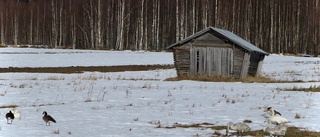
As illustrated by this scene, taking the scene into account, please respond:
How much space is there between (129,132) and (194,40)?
936 inches

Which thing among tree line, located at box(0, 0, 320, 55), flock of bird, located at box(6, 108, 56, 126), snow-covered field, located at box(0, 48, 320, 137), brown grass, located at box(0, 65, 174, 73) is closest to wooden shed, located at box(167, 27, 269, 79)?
snow-covered field, located at box(0, 48, 320, 137)

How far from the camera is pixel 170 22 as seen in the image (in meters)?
85.8

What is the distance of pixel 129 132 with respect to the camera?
40.1 feet

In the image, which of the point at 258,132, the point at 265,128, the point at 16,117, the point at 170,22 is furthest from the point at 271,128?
the point at 170,22

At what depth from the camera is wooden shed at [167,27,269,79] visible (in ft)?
112

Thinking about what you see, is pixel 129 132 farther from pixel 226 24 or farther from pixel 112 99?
pixel 226 24

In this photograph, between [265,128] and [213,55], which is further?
[213,55]

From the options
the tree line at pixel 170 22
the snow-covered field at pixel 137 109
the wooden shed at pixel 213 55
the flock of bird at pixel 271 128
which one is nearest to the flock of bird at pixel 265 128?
the flock of bird at pixel 271 128

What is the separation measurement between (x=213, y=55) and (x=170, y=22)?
2021 inches

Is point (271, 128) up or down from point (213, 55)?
down

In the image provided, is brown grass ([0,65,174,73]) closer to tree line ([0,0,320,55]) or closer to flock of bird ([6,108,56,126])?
flock of bird ([6,108,56,126])

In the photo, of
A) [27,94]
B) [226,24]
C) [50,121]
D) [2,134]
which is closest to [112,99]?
[27,94]

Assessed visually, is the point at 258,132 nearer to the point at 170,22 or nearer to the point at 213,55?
the point at 213,55

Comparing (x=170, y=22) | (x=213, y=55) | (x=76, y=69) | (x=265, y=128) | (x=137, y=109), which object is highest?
(x=170, y=22)
